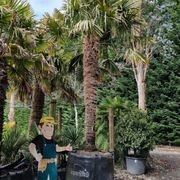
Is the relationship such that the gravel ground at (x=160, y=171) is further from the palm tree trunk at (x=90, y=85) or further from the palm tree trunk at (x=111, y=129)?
the palm tree trunk at (x=90, y=85)

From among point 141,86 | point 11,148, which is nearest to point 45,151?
point 11,148

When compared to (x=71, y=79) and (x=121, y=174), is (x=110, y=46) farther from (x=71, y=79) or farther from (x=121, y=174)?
(x=121, y=174)

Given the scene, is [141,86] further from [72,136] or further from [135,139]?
[72,136]

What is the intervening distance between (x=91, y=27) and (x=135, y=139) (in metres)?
3.53

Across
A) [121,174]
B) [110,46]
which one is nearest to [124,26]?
[110,46]

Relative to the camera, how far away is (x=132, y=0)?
8.00m

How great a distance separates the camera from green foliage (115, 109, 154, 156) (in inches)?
375

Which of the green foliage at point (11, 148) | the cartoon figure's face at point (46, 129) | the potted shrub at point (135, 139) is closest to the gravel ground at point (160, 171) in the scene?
the potted shrub at point (135, 139)

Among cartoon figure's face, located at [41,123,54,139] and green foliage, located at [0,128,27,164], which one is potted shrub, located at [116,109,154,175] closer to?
green foliage, located at [0,128,27,164]

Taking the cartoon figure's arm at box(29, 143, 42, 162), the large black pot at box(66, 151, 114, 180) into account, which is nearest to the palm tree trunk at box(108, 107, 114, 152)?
the large black pot at box(66, 151, 114, 180)

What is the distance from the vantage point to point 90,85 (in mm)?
7586

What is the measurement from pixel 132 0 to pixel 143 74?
7.80m

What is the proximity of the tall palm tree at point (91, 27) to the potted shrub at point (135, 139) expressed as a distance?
7.38ft

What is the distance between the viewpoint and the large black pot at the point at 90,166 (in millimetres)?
6570
